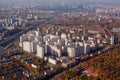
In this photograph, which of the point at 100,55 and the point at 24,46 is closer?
the point at 100,55

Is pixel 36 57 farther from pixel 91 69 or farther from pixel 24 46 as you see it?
pixel 91 69

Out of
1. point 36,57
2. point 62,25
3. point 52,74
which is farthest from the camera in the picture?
point 62,25

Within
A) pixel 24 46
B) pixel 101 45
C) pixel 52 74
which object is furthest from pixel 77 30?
pixel 52 74

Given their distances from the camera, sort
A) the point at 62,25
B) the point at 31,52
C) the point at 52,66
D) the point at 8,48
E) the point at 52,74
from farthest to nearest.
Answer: the point at 62,25, the point at 8,48, the point at 31,52, the point at 52,66, the point at 52,74

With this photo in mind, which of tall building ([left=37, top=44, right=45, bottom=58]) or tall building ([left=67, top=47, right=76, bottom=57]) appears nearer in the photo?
tall building ([left=37, top=44, right=45, bottom=58])

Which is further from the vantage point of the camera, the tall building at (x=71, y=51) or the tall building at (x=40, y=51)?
the tall building at (x=71, y=51)

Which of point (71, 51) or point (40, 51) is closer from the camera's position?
point (40, 51)

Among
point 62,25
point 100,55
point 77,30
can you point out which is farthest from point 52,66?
point 62,25

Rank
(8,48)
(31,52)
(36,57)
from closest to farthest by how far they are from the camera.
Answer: (36,57), (31,52), (8,48)

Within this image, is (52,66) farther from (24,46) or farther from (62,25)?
(62,25)
